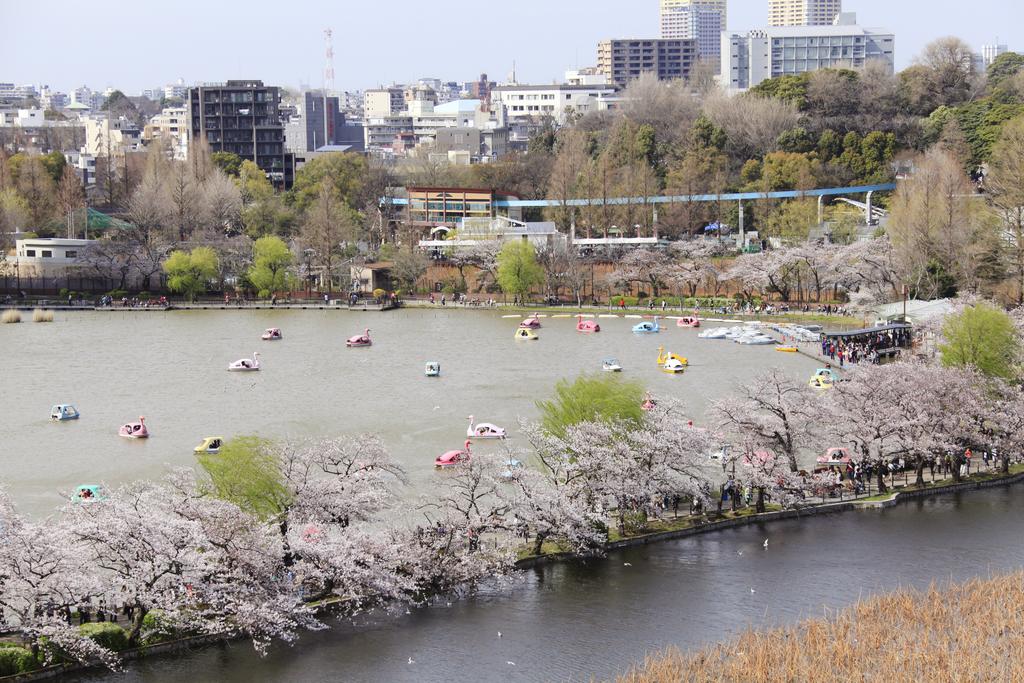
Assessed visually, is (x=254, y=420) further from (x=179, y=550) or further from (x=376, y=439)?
(x=179, y=550)

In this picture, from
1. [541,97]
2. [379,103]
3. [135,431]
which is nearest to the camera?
[135,431]

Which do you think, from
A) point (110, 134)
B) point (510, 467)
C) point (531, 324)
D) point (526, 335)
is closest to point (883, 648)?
point (510, 467)

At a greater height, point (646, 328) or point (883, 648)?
point (646, 328)

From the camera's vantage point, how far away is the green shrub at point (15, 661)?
12102 mm

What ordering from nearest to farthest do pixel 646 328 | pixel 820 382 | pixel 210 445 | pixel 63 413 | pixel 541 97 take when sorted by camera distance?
pixel 210 445 → pixel 63 413 → pixel 820 382 → pixel 646 328 → pixel 541 97

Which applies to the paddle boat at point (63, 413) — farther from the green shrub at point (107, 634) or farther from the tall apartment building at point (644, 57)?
the tall apartment building at point (644, 57)

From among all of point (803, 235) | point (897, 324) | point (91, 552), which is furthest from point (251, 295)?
point (91, 552)

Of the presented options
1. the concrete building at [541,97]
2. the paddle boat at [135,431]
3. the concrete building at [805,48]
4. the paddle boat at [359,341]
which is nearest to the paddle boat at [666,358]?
the paddle boat at [359,341]

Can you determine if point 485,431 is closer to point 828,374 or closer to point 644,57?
point 828,374

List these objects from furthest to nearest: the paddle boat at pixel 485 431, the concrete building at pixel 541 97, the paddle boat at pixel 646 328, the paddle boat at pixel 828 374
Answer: the concrete building at pixel 541 97 < the paddle boat at pixel 646 328 < the paddle boat at pixel 828 374 < the paddle boat at pixel 485 431

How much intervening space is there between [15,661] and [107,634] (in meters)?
0.80

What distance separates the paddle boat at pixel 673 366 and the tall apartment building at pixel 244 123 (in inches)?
1548

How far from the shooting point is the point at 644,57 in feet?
330

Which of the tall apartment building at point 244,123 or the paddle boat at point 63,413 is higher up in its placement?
the tall apartment building at point 244,123
